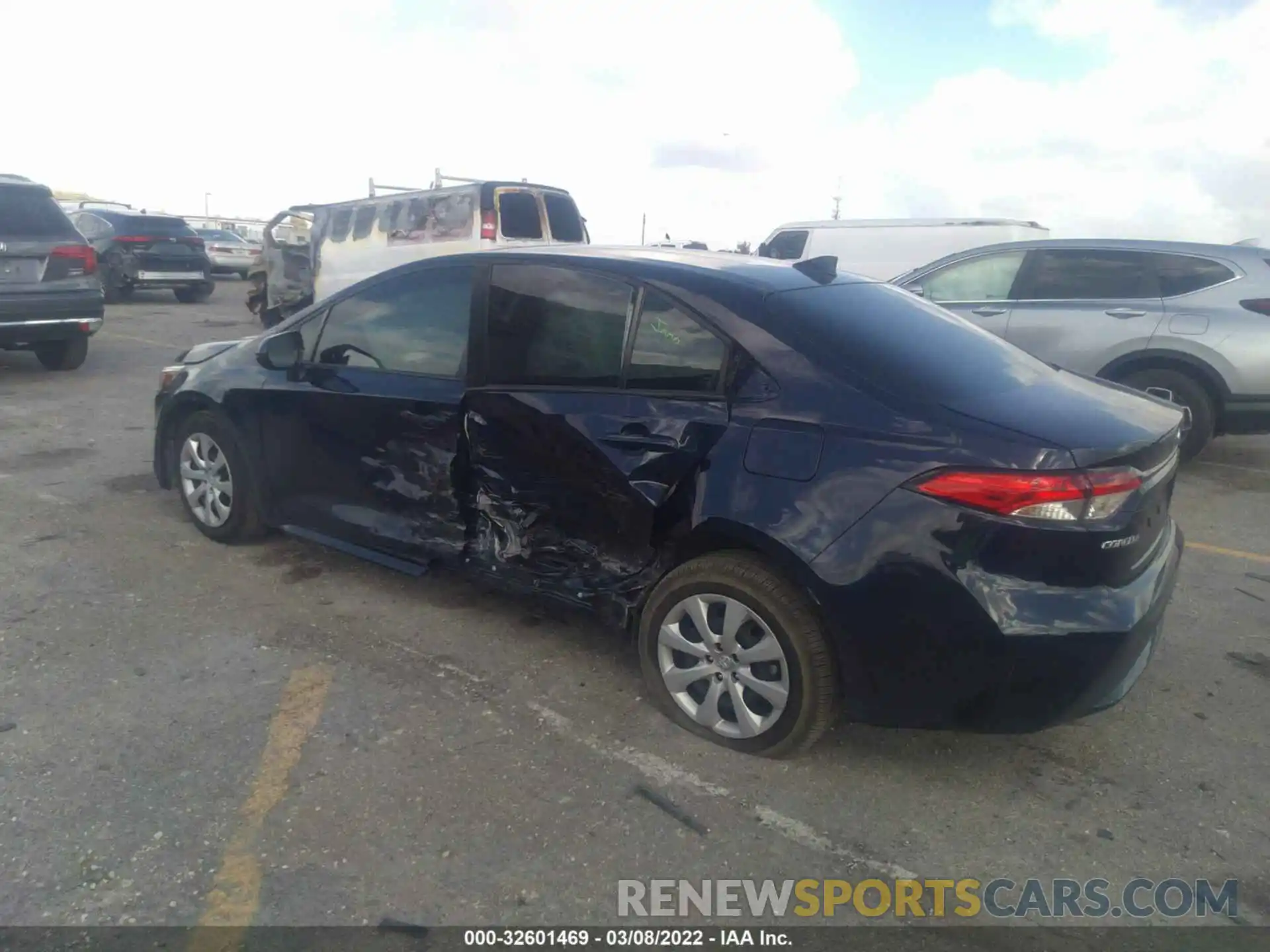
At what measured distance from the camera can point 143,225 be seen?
17016mm

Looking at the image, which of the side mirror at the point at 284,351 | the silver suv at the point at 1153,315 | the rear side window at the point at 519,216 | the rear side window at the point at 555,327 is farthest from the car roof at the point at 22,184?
the silver suv at the point at 1153,315

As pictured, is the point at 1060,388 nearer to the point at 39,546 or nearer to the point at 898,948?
the point at 898,948

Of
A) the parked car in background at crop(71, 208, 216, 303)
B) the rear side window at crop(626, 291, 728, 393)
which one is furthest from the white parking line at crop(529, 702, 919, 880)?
the parked car in background at crop(71, 208, 216, 303)

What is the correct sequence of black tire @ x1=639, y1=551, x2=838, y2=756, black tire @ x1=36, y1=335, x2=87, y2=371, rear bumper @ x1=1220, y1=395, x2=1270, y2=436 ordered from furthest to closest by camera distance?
black tire @ x1=36, y1=335, x2=87, y2=371 → rear bumper @ x1=1220, y1=395, x2=1270, y2=436 → black tire @ x1=639, y1=551, x2=838, y2=756

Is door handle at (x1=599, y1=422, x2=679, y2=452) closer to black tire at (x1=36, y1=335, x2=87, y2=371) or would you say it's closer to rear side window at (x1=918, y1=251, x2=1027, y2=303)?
rear side window at (x1=918, y1=251, x2=1027, y2=303)

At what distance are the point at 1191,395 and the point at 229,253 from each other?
76.7 ft

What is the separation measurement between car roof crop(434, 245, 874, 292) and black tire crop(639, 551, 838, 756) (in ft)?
3.22

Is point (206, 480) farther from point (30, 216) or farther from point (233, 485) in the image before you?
point (30, 216)

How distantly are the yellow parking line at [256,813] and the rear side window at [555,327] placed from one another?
4.46 feet

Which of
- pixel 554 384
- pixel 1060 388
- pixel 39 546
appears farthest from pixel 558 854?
pixel 39 546

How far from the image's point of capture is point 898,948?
2385 millimetres

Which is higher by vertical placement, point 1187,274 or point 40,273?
point 1187,274

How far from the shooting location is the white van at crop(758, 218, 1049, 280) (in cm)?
1270

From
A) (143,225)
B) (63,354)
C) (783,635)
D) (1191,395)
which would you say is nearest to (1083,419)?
(783,635)
